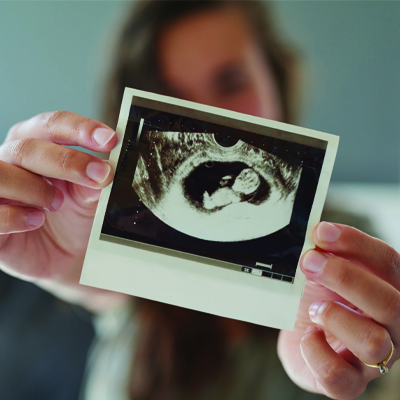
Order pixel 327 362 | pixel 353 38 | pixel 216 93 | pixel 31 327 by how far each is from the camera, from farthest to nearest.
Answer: pixel 31 327
pixel 353 38
pixel 216 93
pixel 327 362

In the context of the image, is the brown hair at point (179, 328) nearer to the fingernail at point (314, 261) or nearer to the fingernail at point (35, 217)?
the fingernail at point (35, 217)

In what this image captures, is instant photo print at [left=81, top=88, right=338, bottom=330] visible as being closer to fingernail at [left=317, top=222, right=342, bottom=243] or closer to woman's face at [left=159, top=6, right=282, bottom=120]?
fingernail at [left=317, top=222, right=342, bottom=243]

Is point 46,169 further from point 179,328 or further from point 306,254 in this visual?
point 179,328

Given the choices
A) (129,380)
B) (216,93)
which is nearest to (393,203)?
(216,93)

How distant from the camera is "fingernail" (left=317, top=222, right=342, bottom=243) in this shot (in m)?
0.48

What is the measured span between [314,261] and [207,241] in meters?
0.18

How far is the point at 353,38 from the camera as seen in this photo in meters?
1.03

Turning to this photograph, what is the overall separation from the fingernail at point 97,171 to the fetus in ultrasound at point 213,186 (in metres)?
0.05

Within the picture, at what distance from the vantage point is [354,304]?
1.55 feet

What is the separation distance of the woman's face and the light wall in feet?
0.69

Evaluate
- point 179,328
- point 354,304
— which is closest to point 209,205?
point 354,304

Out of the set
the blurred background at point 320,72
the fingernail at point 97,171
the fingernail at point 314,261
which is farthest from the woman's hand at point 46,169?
the blurred background at point 320,72

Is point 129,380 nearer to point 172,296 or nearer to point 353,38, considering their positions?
point 172,296

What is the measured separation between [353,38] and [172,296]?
1.08 m
